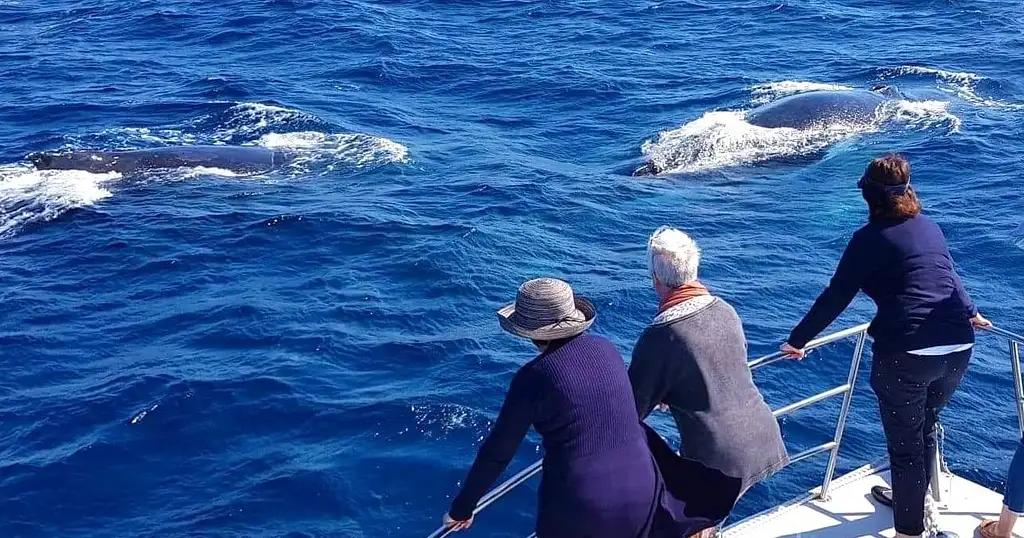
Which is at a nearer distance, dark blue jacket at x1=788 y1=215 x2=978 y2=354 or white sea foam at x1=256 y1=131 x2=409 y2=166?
dark blue jacket at x1=788 y1=215 x2=978 y2=354

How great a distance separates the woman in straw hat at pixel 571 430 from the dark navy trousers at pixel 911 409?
84.8 inches

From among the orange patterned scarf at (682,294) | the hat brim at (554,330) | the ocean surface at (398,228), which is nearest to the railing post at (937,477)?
the ocean surface at (398,228)

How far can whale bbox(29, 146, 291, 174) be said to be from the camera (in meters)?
19.8

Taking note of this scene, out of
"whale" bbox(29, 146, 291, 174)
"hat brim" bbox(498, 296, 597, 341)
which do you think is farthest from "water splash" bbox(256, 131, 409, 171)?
"hat brim" bbox(498, 296, 597, 341)

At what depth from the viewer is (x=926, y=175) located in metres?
19.6

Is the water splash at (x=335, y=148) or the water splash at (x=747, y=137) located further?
the water splash at (x=335, y=148)

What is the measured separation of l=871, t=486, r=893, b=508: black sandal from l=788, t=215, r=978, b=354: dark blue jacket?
1.59m

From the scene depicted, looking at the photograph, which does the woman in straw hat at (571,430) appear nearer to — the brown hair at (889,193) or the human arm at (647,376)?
the human arm at (647,376)

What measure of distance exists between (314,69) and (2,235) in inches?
497

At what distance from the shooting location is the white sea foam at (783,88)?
25.0 meters

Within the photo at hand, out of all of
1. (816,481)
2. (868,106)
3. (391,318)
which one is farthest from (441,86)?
(816,481)

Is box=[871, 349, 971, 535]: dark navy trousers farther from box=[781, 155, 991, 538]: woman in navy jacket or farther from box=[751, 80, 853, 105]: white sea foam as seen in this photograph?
box=[751, 80, 853, 105]: white sea foam

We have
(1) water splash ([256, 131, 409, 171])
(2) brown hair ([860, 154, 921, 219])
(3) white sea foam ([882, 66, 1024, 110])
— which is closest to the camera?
(2) brown hair ([860, 154, 921, 219])

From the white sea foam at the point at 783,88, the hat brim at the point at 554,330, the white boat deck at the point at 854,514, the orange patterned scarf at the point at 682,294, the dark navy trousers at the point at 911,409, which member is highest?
the hat brim at the point at 554,330
